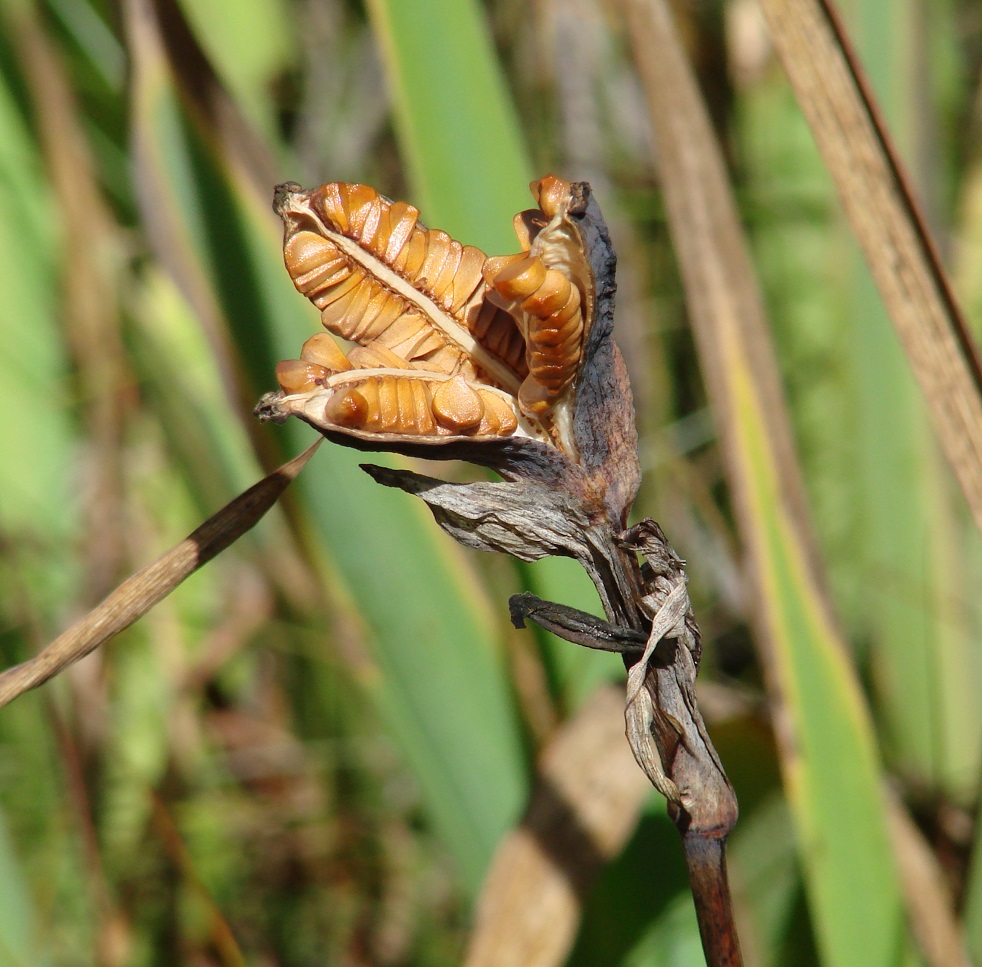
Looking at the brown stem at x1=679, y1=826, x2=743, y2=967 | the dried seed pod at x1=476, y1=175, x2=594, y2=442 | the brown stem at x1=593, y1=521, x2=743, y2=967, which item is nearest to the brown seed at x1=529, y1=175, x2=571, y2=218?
the dried seed pod at x1=476, y1=175, x2=594, y2=442

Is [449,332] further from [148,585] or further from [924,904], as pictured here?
[924,904]

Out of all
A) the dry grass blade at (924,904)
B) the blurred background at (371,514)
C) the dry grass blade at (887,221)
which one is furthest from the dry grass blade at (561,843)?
the dry grass blade at (887,221)

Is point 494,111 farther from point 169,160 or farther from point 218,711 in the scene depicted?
point 218,711

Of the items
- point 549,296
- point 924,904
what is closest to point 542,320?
point 549,296

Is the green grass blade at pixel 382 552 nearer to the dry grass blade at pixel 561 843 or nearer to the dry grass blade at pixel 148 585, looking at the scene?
the dry grass blade at pixel 561 843

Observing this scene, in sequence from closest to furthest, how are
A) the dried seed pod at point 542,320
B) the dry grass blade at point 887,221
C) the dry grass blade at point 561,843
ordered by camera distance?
the dried seed pod at point 542,320
the dry grass blade at point 887,221
the dry grass blade at point 561,843

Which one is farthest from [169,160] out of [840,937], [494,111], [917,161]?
[917,161]
